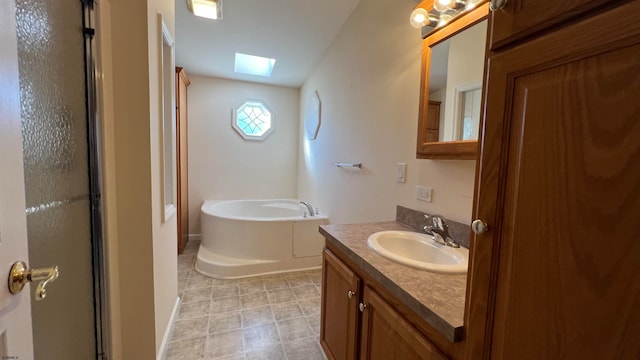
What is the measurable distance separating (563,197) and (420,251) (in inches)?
38.7

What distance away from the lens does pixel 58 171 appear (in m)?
0.99

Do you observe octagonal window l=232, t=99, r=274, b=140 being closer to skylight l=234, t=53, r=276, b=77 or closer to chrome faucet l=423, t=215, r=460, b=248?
skylight l=234, t=53, r=276, b=77

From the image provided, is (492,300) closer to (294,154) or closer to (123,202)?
(123,202)

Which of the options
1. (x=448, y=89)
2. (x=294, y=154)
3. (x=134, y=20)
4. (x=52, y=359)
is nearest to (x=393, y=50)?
(x=448, y=89)

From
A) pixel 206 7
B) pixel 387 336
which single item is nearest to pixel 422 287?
pixel 387 336

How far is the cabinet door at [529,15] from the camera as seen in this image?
445 mm

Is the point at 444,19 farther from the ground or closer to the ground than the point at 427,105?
farther from the ground

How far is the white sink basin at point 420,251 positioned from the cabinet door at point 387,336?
0.19 metres

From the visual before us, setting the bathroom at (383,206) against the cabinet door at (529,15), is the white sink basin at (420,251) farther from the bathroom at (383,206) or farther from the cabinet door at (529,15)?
the cabinet door at (529,15)

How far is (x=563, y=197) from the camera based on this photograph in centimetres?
46

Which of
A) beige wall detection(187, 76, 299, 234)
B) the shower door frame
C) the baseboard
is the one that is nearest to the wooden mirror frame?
the shower door frame

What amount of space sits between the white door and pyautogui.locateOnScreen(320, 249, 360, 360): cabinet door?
3.44 feet

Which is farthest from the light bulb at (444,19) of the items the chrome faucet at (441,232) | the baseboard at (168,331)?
the baseboard at (168,331)

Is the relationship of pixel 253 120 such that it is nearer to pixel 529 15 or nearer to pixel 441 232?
pixel 441 232
